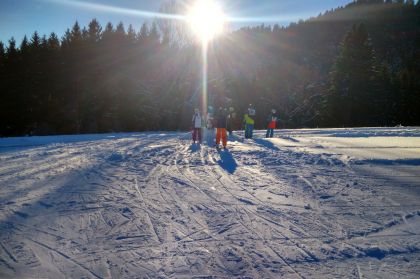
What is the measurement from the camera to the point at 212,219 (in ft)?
18.6

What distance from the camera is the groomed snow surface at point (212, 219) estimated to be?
4.20 metres

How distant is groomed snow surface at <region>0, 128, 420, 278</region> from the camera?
13.8ft

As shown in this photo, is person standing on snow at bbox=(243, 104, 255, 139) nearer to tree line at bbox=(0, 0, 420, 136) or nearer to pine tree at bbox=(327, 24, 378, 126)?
tree line at bbox=(0, 0, 420, 136)

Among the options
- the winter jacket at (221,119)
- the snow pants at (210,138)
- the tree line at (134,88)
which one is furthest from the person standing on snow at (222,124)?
the tree line at (134,88)

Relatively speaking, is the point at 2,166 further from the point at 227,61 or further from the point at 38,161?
the point at 227,61

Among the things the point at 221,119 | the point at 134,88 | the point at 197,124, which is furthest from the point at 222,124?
the point at 134,88

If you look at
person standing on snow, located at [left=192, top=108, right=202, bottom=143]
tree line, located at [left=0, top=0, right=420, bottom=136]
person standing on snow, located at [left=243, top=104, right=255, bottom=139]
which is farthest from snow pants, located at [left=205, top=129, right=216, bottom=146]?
tree line, located at [left=0, top=0, right=420, bottom=136]

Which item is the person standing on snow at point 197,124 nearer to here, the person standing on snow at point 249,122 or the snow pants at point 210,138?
the snow pants at point 210,138

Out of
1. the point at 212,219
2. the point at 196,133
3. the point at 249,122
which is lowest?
the point at 212,219

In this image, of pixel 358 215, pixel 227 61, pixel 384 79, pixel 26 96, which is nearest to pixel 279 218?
pixel 358 215

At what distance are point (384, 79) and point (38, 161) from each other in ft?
142

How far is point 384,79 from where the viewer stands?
43.0m

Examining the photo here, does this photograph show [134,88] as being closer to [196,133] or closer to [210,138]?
[210,138]

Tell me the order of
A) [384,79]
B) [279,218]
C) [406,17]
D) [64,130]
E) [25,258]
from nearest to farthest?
[25,258] → [279,218] → [64,130] → [384,79] → [406,17]
